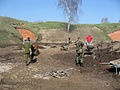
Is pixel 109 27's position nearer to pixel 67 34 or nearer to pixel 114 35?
pixel 114 35

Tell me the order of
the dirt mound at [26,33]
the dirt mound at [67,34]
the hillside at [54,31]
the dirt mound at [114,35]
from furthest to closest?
the dirt mound at [114,35] → the dirt mound at [67,34] → the dirt mound at [26,33] → the hillside at [54,31]

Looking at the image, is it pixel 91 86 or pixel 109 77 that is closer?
pixel 91 86

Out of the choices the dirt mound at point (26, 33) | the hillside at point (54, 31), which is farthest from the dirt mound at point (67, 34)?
the dirt mound at point (26, 33)

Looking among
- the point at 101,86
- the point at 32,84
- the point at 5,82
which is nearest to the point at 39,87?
the point at 32,84

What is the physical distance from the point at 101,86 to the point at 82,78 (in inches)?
50.3

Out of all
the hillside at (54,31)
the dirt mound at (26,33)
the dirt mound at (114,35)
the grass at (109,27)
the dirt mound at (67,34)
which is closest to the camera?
the hillside at (54,31)

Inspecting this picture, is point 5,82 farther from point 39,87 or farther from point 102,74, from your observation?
point 102,74

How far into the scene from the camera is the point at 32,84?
584cm

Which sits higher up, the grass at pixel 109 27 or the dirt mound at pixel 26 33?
the grass at pixel 109 27

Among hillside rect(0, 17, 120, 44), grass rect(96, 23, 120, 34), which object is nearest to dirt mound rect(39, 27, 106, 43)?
hillside rect(0, 17, 120, 44)

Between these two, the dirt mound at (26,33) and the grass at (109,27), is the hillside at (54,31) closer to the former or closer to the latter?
the grass at (109,27)

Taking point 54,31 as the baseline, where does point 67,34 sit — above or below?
below

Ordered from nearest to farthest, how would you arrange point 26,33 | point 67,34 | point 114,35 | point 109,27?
point 26,33
point 67,34
point 114,35
point 109,27

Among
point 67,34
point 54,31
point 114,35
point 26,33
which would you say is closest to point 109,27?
point 114,35
